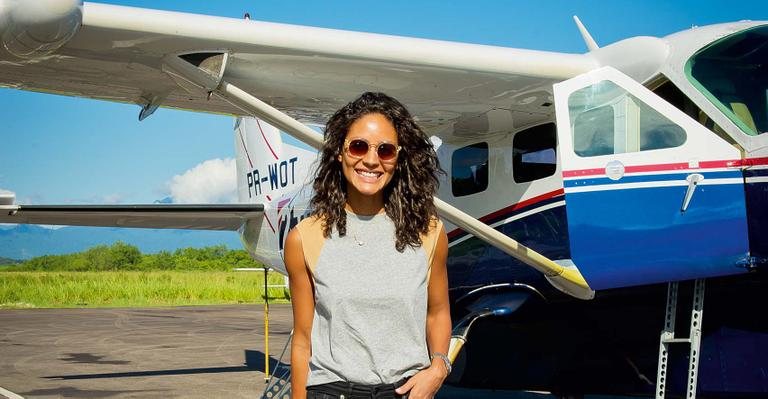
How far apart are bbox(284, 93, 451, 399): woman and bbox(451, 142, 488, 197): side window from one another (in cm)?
411

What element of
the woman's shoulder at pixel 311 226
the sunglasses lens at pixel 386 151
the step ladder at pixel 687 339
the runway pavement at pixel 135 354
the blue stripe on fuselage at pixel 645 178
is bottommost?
the runway pavement at pixel 135 354

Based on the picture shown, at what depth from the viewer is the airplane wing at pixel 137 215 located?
891 centimetres

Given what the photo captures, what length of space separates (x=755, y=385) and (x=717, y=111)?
1689 millimetres

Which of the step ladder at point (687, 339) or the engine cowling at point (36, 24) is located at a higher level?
the engine cowling at point (36, 24)

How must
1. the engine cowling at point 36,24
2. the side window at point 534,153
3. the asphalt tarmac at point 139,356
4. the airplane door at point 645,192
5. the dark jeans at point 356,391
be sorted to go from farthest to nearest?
the asphalt tarmac at point 139,356 < the side window at point 534,153 < the airplane door at point 645,192 < the engine cowling at point 36,24 < the dark jeans at point 356,391

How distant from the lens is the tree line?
5975cm

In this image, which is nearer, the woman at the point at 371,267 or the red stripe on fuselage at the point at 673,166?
the woman at the point at 371,267

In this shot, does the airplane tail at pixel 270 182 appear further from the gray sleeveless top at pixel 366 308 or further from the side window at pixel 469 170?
the gray sleeveless top at pixel 366 308

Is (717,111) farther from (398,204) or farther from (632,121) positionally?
(398,204)

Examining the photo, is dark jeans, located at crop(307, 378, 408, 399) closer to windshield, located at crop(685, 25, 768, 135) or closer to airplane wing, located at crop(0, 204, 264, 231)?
windshield, located at crop(685, 25, 768, 135)

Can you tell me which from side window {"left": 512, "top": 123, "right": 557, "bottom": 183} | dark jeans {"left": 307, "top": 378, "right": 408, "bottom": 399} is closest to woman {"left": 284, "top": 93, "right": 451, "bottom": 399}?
dark jeans {"left": 307, "top": 378, "right": 408, "bottom": 399}

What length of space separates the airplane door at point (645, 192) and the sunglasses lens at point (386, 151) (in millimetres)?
2754

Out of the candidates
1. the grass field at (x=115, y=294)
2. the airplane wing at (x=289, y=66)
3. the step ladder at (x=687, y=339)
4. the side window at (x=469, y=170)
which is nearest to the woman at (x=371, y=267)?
the airplane wing at (x=289, y=66)

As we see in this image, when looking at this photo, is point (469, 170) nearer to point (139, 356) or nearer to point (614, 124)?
point (614, 124)
